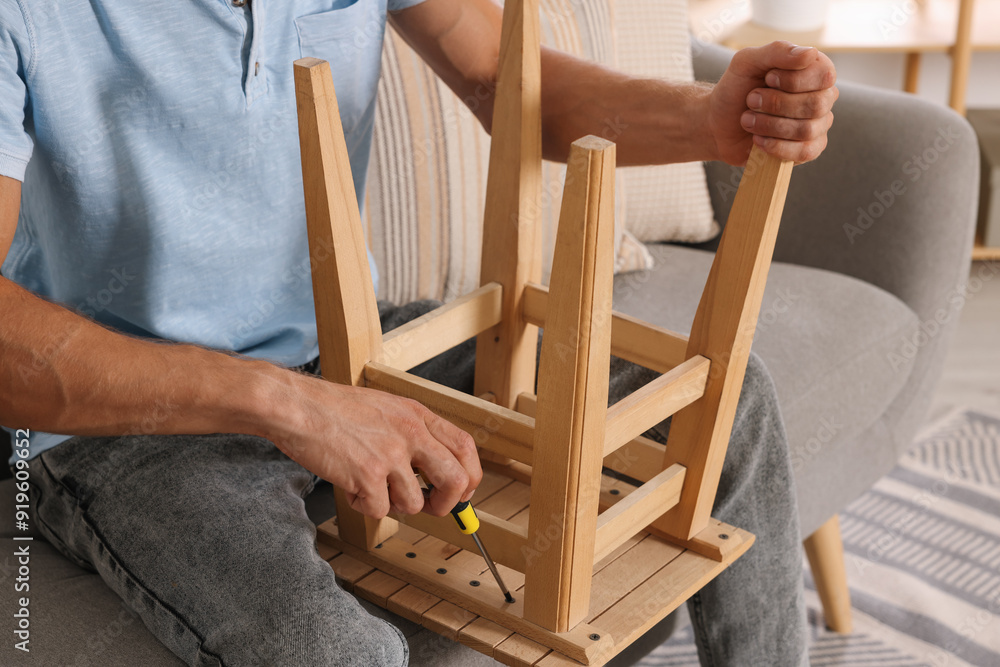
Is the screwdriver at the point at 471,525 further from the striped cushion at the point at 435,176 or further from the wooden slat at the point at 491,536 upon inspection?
the striped cushion at the point at 435,176

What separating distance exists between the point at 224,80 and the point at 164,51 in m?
0.06

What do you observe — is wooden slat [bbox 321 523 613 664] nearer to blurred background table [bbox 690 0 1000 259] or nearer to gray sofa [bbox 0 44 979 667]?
gray sofa [bbox 0 44 979 667]

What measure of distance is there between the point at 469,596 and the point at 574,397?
22 cm

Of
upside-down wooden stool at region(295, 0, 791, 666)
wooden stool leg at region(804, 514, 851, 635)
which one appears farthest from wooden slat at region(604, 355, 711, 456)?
wooden stool leg at region(804, 514, 851, 635)

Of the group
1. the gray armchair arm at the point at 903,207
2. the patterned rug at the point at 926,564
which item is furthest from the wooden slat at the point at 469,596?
the gray armchair arm at the point at 903,207

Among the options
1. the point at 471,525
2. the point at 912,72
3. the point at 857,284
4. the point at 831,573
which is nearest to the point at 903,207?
the point at 857,284

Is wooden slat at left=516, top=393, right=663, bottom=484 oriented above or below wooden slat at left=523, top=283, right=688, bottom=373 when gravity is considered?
below

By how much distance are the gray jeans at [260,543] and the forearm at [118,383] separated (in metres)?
0.14

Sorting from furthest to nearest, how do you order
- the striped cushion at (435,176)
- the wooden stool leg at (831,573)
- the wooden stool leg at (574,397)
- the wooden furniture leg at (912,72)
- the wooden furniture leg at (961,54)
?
the wooden furniture leg at (912,72) < the wooden furniture leg at (961,54) < the wooden stool leg at (831,573) < the striped cushion at (435,176) < the wooden stool leg at (574,397)

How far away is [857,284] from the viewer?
150 cm

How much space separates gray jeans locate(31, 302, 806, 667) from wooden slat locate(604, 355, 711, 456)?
15 centimetres

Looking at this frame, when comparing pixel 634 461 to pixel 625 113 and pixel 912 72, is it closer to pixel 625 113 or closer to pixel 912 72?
pixel 625 113

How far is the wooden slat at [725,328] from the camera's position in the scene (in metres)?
0.80

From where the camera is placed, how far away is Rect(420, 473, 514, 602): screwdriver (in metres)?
0.76
